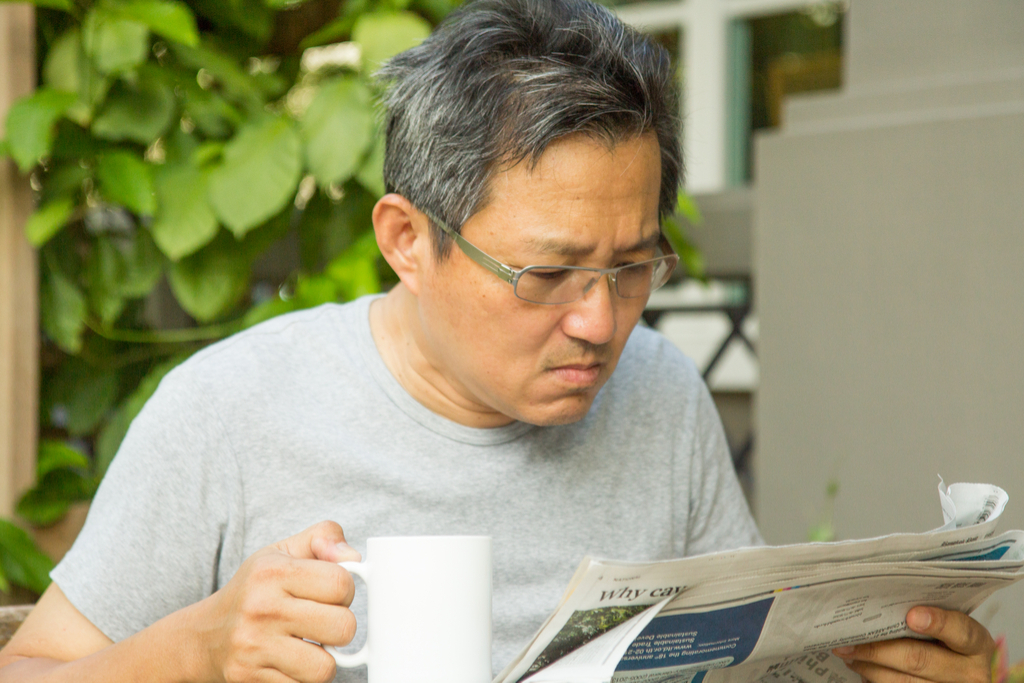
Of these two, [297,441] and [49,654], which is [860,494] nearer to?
[297,441]

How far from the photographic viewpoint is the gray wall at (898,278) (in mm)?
1877

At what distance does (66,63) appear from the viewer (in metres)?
1.79

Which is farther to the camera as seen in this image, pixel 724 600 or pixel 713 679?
pixel 713 679

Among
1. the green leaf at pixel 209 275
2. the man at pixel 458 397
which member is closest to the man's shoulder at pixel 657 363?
the man at pixel 458 397

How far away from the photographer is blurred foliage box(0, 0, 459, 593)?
1760 mm

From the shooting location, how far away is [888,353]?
2.03 meters

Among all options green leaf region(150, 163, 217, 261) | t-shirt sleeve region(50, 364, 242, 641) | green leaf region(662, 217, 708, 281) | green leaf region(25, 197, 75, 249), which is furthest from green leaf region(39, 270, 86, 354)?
green leaf region(662, 217, 708, 281)

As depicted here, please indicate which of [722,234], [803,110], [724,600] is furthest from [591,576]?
[722,234]

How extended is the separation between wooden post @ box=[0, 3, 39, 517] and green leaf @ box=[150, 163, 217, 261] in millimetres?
257

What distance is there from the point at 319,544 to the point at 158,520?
0.32 m

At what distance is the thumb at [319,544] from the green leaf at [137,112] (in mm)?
1290

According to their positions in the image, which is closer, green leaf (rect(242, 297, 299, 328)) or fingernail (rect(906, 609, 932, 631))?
fingernail (rect(906, 609, 932, 631))

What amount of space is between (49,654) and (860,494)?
1.67 metres

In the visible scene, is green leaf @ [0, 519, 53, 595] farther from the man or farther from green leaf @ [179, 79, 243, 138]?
green leaf @ [179, 79, 243, 138]
